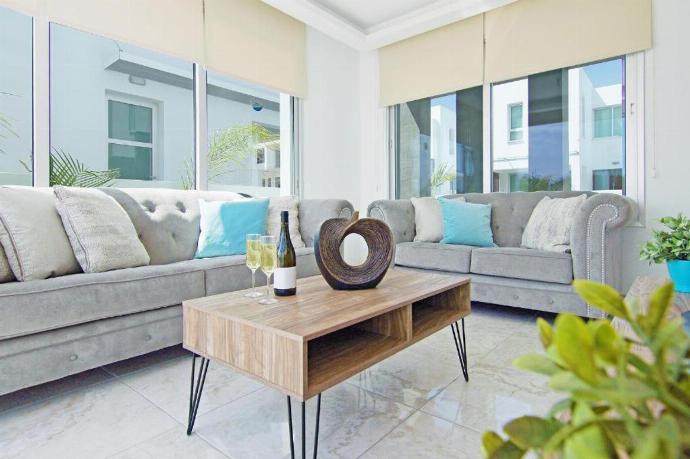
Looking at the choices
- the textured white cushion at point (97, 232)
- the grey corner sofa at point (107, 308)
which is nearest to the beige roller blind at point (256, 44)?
the grey corner sofa at point (107, 308)

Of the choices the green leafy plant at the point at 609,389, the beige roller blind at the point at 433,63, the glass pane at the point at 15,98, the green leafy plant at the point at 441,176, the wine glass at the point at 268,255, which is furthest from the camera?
the green leafy plant at the point at 441,176

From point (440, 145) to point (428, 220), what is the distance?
126 centimetres

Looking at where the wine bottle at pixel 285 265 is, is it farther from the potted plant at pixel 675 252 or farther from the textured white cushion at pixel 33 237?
the potted plant at pixel 675 252

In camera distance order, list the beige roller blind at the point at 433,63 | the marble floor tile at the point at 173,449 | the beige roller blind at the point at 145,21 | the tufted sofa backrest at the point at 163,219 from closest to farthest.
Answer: the marble floor tile at the point at 173,449, the tufted sofa backrest at the point at 163,219, the beige roller blind at the point at 145,21, the beige roller blind at the point at 433,63

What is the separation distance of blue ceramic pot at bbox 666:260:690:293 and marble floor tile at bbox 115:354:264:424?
5.88 feet

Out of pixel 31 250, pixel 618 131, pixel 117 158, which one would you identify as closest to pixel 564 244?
pixel 618 131

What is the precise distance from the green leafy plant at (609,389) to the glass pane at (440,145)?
12.5ft

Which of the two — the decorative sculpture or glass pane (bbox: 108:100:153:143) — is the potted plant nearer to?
the decorative sculpture

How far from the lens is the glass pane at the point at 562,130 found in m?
3.17

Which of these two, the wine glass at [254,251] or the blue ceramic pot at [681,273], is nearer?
the wine glass at [254,251]

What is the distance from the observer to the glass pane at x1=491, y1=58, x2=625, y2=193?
10.4 ft

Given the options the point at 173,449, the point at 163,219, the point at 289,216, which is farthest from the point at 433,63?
the point at 173,449

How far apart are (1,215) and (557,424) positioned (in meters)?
2.11

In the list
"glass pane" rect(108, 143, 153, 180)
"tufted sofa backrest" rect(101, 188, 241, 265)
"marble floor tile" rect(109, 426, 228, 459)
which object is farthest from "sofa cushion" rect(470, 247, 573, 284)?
"glass pane" rect(108, 143, 153, 180)
